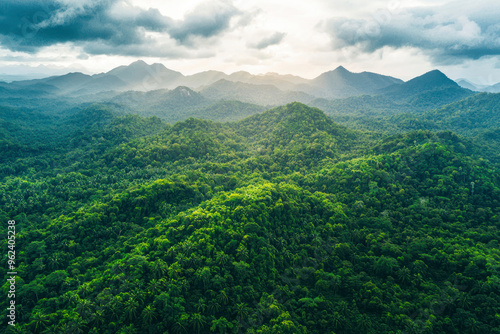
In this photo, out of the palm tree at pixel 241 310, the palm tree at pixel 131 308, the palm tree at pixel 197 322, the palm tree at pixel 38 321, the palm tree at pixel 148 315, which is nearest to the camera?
the palm tree at pixel 38 321

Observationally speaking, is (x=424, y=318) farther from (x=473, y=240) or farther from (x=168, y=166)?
(x=168, y=166)

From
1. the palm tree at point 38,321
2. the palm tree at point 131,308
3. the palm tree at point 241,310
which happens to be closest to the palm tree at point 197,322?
the palm tree at point 241,310

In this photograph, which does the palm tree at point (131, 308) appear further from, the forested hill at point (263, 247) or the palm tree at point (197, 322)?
the palm tree at point (197, 322)

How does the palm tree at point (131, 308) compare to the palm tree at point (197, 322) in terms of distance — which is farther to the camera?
the palm tree at point (197, 322)

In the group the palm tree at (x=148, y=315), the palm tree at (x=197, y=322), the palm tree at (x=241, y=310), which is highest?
the palm tree at (x=148, y=315)

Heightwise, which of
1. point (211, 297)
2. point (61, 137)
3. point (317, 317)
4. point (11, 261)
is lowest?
point (317, 317)

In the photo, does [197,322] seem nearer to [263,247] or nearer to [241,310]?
[241,310]

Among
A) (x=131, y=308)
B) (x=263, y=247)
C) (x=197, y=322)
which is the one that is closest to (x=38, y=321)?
(x=131, y=308)

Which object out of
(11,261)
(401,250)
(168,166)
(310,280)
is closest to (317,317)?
(310,280)

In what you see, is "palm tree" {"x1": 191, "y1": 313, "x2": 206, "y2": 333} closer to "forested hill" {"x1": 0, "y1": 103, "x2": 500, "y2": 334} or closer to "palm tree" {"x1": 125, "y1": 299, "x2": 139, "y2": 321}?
"forested hill" {"x1": 0, "y1": 103, "x2": 500, "y2": 334}
